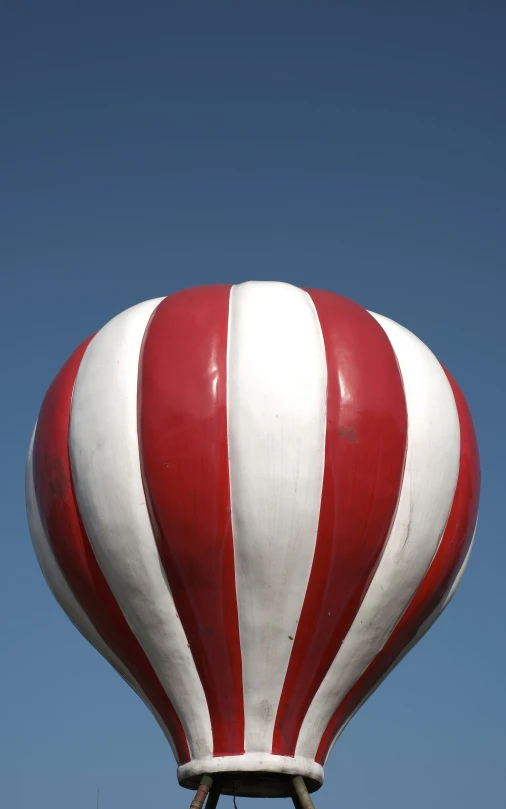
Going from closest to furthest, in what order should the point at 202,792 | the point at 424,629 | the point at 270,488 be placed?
the point at 270,488 → the point at 202,792 → the point at 424,629

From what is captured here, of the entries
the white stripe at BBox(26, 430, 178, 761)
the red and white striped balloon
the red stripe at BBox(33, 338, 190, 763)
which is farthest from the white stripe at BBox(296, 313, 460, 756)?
the white stripe at BBox(26, 430, 178, 761)

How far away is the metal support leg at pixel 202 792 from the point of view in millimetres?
13297

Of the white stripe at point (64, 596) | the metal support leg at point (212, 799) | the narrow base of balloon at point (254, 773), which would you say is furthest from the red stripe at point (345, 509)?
the white stripe at point (64, 596)

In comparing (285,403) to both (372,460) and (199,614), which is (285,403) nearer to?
(372,460)

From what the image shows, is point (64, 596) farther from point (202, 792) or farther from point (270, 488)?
point (270, 488)

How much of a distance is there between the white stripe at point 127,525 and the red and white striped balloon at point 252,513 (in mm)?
15

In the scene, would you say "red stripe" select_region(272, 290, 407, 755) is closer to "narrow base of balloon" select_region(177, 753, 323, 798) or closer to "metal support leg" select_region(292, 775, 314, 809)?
"narrow base of balloon" select_region(177, 753, 323, 798)

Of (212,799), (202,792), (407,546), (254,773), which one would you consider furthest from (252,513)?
(212,799)

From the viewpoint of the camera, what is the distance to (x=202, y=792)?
1335 cm

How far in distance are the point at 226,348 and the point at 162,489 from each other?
4.29 feet

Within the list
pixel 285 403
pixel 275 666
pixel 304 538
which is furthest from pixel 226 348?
pixel 275 666

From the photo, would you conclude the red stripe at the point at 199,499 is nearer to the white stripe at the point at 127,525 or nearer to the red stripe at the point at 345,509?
the white stripe at the point at 127,525

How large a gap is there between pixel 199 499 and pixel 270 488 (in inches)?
22.5

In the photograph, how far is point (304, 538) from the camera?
42.9 ft
